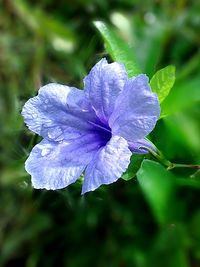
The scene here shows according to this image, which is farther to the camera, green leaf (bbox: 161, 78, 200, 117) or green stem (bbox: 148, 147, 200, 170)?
green leaf (bbox: 161, 78, 200, 117)

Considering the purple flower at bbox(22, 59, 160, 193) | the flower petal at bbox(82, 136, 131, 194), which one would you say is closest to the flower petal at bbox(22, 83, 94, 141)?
the purple flower at bbox(22, 59, 160, 193)

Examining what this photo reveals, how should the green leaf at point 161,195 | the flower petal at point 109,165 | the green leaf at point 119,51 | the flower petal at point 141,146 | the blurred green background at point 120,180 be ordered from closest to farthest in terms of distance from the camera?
the flower petal at point 109,165 → the flower petal at point 141,146 → the green leaf at point 119,51 → the green leaf at point 161,195 → the blurred green background at point 120,180

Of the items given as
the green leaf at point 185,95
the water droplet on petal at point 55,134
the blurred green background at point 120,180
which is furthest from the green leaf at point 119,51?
the green leaf at point 185,95

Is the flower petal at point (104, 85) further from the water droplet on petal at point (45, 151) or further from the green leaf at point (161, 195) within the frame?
the green leaf at point (161, 195)

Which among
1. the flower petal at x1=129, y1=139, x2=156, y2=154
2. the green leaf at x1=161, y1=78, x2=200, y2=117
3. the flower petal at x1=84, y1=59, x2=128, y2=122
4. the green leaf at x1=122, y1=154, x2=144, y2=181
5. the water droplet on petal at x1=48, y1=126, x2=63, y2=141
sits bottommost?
the green leaf at x1=161, y1=78, x2=200, y2=117

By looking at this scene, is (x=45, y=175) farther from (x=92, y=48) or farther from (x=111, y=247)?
(x=111, y=247)

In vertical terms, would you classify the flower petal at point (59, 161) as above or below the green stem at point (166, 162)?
above

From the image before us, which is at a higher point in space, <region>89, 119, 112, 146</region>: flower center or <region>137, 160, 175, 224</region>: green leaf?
<region>89, 119, 112, 146</region>: flower center

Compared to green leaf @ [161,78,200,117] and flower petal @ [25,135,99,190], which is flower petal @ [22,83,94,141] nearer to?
flower petal @ [25,135,99,190]
